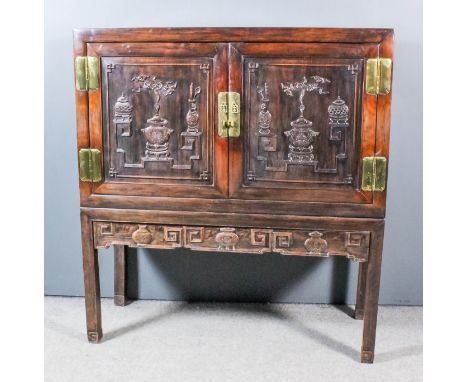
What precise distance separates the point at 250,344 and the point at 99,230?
836mm

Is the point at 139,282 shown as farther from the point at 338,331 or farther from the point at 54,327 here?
the point at 338,331

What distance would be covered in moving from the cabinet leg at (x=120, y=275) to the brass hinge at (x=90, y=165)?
0.62m

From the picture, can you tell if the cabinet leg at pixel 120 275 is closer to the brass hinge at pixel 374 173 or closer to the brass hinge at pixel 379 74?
the brass hinge at pixel 374 173

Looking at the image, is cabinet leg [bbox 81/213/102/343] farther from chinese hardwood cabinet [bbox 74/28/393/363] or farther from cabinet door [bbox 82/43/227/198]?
cabinet door [bbox 82/43/227/198]

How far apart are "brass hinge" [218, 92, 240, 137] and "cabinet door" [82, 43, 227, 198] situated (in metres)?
0.03

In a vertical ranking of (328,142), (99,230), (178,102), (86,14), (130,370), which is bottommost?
(130,370)

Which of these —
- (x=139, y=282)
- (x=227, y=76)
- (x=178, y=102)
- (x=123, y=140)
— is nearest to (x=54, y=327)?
(x=139, y=282)

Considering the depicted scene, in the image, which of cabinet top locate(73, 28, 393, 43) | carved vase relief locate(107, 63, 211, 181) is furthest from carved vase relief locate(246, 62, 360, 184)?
carved vase relief locate(107, 63, 211, 181)


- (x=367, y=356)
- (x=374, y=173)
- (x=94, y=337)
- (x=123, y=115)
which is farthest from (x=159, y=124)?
(x=367, y=356)

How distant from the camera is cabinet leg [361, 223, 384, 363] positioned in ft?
7.14

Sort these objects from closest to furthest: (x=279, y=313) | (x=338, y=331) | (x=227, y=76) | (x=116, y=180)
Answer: (x=227, y=76) → (x=116, y=180) → (x=338, y=331) → (x=279, y=313)

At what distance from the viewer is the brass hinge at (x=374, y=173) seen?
6.94 ft

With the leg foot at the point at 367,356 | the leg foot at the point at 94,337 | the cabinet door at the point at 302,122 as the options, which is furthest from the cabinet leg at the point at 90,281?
the leg foot at the point at 367,356

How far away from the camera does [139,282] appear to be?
9.41 feet
